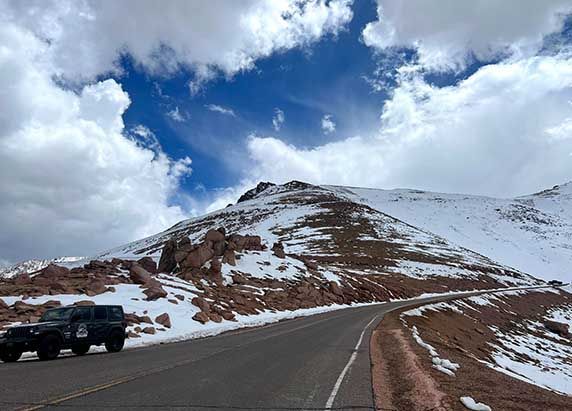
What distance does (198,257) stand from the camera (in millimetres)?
43156

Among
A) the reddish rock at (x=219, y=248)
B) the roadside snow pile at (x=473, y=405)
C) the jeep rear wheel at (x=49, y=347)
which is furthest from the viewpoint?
the reddish rock at (x=219, y=248)

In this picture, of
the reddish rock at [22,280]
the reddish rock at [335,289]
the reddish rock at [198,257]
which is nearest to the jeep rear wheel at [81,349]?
the reddish rock at [22,280]

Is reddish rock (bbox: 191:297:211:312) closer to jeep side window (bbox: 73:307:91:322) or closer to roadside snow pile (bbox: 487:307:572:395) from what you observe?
jeep side window (bbox: 73:307:91:322)

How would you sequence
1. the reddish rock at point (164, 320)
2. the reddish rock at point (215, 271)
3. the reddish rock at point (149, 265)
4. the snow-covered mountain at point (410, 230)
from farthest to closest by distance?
the snow-covered mountain at point (410, 230) → the reddish rock at point (215, 271) → the reddish rock at point (149, 265) → the reddish rock at point (164, 320)

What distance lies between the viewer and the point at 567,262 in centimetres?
12250

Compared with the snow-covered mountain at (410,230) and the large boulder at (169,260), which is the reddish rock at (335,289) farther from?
the snow-covered mountain at (410,230)

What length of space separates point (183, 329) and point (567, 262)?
407ft

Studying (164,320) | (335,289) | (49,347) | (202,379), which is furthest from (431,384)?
(335,289)

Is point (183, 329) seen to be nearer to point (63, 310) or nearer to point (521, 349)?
point (63, 310)

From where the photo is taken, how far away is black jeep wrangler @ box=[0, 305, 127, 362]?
601 inches

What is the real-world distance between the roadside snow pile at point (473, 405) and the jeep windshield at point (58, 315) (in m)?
13.4

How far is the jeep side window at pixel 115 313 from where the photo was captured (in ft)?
61.8

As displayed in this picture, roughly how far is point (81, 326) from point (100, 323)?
2.71 ft

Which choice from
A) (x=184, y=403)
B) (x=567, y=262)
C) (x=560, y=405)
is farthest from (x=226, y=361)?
(x=567, y=262)
